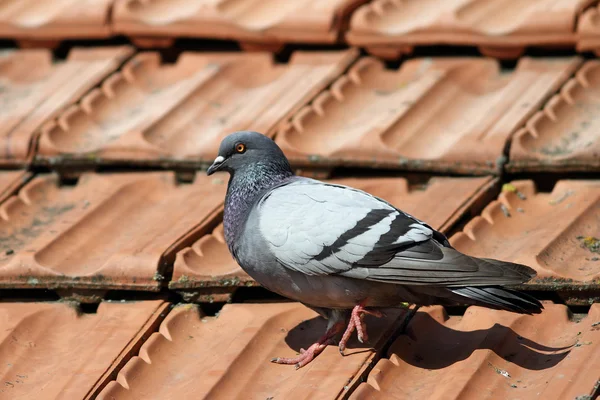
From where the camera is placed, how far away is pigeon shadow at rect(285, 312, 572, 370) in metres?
3.65

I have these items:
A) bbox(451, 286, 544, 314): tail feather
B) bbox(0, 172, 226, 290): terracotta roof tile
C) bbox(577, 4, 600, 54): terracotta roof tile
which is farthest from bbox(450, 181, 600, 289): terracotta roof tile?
bbox(0, 172, 226, 290): terracotta roof tile

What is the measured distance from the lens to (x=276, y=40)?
6180mm

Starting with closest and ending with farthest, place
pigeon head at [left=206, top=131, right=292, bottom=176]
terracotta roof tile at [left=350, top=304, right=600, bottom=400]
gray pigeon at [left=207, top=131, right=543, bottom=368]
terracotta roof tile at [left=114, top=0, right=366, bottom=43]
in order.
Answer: terracotta roof tile at [left=350, top=304, right=600, bottom=400] → gray pigeon at [left=207, top=131, right=543, bottom=368] → pigeon head at [left=206, top=131, right=292, bottom=176] → terracotta roof tile at [left=114, top=0, right=366, bottom=43]

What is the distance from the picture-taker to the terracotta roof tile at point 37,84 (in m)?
5.56

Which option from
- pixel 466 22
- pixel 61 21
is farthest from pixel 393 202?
pixel 61 21

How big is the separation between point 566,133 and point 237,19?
238 cm

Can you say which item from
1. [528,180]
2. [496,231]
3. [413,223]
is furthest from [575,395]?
[528,180]

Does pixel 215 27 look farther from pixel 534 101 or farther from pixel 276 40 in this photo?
pixel 534 101

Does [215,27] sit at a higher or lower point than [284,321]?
higher

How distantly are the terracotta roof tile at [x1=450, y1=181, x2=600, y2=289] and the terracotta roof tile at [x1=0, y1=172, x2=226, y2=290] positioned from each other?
1348 millimetres

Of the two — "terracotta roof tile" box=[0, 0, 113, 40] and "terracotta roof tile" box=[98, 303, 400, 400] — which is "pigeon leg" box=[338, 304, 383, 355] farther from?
"terracotta roof tile" box=[0, 0, 113, 40]

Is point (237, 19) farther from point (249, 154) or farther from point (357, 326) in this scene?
point (357, 326)

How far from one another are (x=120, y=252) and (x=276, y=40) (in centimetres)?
227

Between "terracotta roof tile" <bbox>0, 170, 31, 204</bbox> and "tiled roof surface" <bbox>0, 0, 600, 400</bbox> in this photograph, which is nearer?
"tiled roof surface" <bbox>0, 0, 600, 400</bbox>
